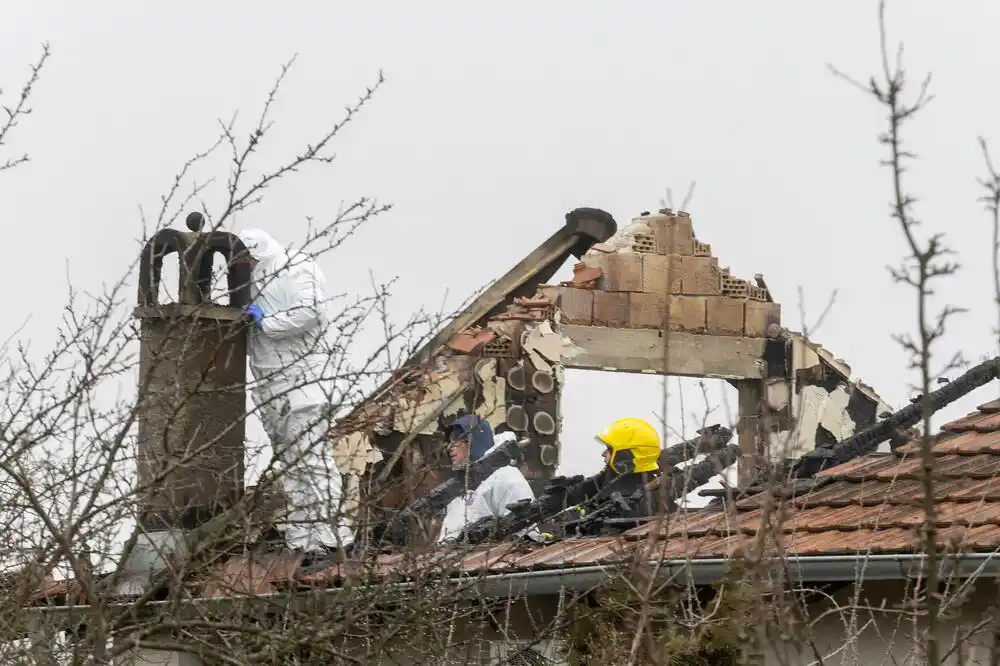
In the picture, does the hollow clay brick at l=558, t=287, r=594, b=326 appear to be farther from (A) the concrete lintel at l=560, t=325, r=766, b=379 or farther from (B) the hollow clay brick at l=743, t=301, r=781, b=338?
(B) the hollow clay brick at l=743, t=301, r=781, b=338

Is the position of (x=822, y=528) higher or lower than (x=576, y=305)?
lower

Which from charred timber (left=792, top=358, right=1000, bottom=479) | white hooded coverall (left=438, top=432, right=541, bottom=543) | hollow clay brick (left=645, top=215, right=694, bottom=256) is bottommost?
white hooded coverall (left=438, top=432, right=541, bottom=543)

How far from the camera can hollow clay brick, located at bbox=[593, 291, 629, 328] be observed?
15.5 meters

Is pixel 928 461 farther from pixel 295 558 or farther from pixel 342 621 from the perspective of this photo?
pixel 295 558

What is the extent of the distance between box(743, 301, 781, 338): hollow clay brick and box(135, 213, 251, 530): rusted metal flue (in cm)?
508

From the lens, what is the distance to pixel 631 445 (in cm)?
1091

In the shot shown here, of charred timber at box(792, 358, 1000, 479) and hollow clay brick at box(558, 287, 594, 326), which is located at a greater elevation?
hollow clay brick at box(558, 287, 594, 326)

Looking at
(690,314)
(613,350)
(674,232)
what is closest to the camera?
(613,350)

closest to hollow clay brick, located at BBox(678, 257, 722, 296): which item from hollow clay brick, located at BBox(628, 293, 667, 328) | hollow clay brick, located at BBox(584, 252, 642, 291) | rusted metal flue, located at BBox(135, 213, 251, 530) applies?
hollow clay brick, located at BBox(628, 293, 667, 328)

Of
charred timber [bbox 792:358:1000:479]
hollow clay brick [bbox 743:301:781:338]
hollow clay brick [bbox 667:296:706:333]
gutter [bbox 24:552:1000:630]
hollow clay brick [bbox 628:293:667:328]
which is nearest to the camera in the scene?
gutter [bbox 24:552:1000:630]

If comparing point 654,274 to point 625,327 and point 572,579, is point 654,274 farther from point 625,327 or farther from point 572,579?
point 572,579

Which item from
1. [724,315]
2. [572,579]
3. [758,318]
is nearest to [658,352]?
[724,315]

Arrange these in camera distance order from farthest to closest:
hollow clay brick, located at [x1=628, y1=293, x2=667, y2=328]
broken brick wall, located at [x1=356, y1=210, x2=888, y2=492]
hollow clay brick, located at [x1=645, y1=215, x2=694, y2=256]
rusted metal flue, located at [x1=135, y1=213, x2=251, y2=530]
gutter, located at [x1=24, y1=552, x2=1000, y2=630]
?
hollow clay brick, located at [x1=645, y1=215, x2=694, y2=256] < hollow clay brick, located at [x1=628, y1=293, x2=667, y2=328] < broken brick wall, located at [x1=356, y1=210, x2=888, y2=492] < rusted metal flue, located at [x1=135, y1=213, x2=251, y2=530] < gutter, located at [x1=24, y1=552, x2=1000, y2=630]

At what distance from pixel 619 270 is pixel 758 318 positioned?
159 centimetres
